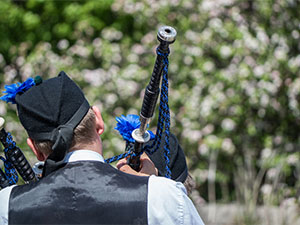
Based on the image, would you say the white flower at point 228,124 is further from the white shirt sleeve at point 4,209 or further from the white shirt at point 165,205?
the white shirt sleeve at point 4,209

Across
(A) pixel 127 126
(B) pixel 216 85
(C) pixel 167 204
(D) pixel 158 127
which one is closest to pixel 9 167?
(A) pixel 127 126

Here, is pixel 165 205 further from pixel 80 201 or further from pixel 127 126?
pixel 127 126

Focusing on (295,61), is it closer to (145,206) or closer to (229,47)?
(229,47)

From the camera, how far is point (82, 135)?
5.00ft

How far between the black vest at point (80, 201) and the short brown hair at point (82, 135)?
0.32ft

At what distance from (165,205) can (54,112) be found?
446mm

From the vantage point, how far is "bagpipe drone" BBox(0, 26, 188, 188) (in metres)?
1.56

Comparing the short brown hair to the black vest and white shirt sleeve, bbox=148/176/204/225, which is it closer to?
the black vest

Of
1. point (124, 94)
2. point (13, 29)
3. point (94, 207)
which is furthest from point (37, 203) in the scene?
point (13, 29)

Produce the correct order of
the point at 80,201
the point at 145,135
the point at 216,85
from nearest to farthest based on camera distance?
the point at 80,201 < the point at 145,135 < the point at 216,85

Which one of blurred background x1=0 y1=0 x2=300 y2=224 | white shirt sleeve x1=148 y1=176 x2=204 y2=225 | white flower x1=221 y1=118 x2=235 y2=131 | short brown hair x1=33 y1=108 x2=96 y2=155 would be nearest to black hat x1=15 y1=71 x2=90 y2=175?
short brown hair x1=33 y1=108 x2=96 y2=155

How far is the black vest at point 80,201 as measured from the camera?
4.68 feet

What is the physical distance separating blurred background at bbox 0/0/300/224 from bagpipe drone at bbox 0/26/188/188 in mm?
2731

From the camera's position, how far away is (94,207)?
1433mm
